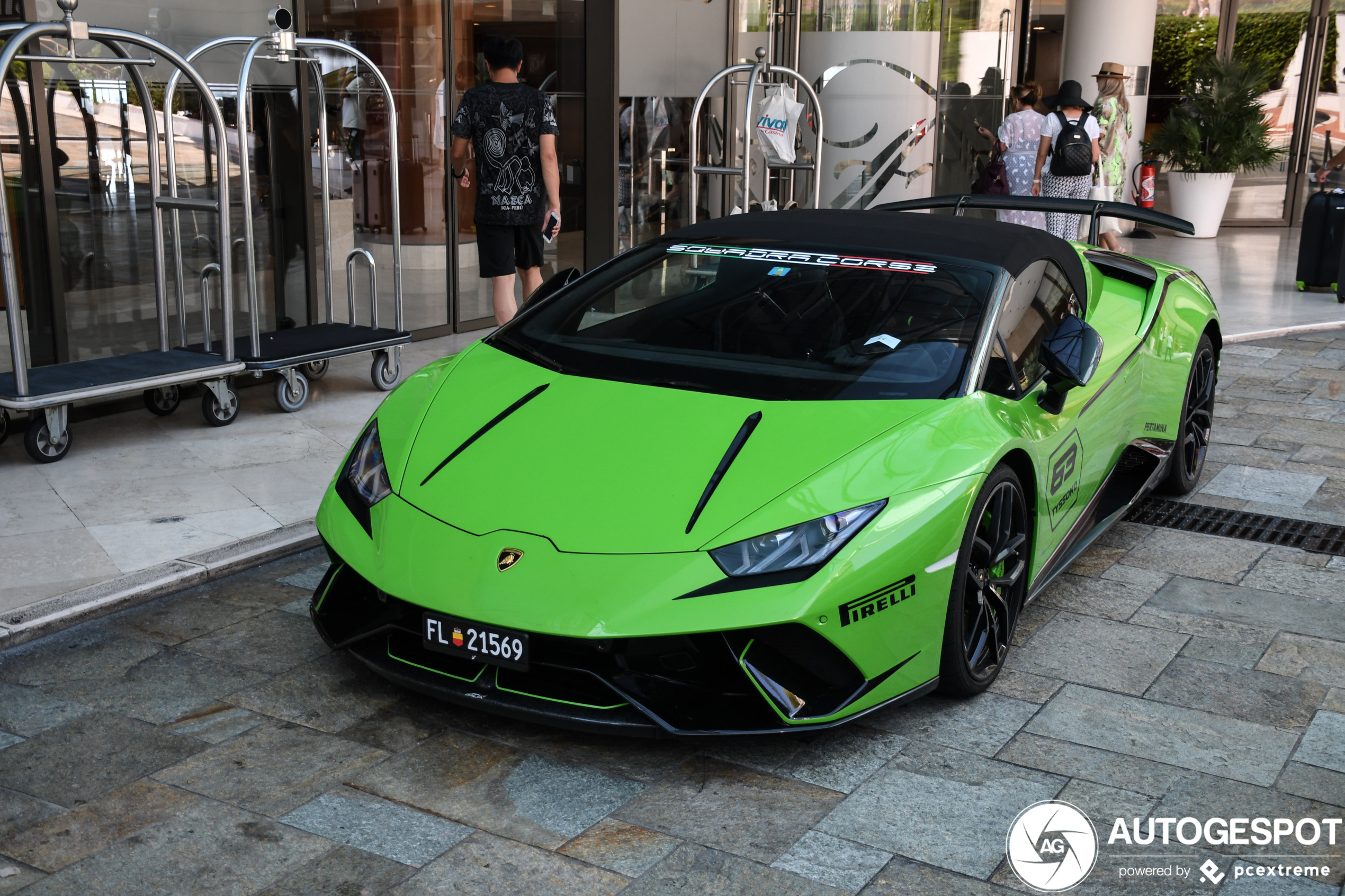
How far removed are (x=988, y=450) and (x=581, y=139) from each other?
7.36 m

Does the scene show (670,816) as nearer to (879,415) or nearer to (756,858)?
(756,858)

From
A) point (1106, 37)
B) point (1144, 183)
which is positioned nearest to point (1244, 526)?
point (1106, 37)

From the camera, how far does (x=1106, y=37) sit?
1599cm

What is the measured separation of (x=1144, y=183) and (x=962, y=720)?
14.7m

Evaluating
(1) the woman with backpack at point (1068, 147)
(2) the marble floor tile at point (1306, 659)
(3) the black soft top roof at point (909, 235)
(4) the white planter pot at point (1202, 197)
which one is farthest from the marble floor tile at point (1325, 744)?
(4) the white planter pot at point (1202, 197)

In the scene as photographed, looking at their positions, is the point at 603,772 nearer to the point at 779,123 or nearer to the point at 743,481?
the point at 743,481

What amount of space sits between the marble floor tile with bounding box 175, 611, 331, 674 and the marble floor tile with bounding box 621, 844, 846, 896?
1481mm

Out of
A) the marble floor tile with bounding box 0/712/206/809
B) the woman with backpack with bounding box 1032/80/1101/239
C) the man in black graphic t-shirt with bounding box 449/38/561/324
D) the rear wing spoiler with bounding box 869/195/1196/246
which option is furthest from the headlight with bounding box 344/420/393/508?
the woman with backpack with bounding box 1032/80/1101/239

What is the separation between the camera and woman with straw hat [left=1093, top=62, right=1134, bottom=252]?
11258 millimetres

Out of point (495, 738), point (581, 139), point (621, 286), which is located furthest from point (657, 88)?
point (495, 738)

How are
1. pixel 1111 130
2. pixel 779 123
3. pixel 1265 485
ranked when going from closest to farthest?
pixel 1265 485, pixel 779 123, pixel 1111 130

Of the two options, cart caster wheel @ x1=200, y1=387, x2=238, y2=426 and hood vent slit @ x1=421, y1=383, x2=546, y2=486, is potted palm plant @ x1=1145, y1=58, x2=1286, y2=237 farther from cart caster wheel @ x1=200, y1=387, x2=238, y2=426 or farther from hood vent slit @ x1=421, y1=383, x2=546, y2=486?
hood vent slit @ x1=421, y1=383, x2=546, y2=486

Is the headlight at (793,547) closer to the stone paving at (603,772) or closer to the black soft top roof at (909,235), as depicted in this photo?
the stone paving at (603,772)

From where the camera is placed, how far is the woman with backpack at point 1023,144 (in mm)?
10805
